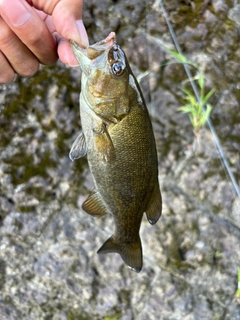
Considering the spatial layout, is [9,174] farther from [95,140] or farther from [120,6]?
[120,6]

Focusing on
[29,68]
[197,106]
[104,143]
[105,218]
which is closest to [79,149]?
[104,143]

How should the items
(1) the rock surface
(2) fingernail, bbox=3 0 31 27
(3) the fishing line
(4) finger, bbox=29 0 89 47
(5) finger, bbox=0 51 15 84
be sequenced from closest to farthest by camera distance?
(2) fingernail, bbox=3 0 31 27
(4) finger, bbox=29 0 89 47
(5) finger, bbox=0 51 15 84
(1) the rock surface
(3) the fishing line

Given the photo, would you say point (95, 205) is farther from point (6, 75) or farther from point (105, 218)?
point (105, 218)

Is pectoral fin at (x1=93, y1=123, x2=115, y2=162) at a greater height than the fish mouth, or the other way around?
the fish mouth

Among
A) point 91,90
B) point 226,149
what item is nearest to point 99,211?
point 91,90

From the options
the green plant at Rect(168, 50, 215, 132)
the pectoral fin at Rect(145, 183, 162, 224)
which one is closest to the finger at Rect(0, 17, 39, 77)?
the pectoral fin at Rect(145, 183, 162, 224)

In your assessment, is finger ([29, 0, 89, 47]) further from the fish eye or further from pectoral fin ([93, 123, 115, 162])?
pectoral fin ([93, 123, 115, 162])

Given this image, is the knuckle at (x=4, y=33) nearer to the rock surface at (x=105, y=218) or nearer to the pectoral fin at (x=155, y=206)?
the pectoral fin at (x=155, y=206)
